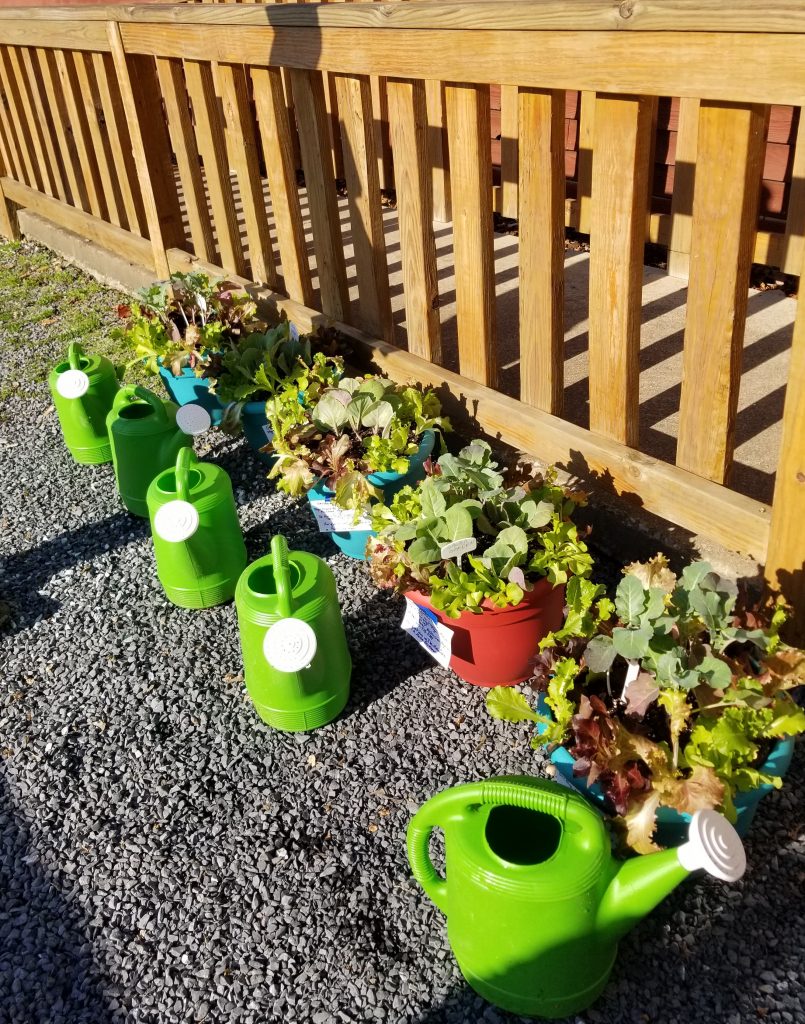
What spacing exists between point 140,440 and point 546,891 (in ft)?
7.63

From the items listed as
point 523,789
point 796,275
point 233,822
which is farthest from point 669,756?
point 796,275

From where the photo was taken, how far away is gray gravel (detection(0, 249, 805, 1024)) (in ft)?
6.04

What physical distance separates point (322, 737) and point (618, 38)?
6.30 feet

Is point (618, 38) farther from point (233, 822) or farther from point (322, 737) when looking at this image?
point (233, 822)

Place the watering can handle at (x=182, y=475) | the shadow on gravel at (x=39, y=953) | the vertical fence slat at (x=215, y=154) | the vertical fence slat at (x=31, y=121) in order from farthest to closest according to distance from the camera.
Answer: the vertical fence slat at (x=31, y=121)
the vertical fence slat at (x=215, y=154)
the watering can handle at (x=182, y=475)
the shadow on gravel at (x=39, y=953)

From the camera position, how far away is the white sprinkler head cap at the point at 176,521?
2.69m

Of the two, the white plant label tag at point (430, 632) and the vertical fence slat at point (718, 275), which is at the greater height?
the vertical fence slat at point (718, 275)

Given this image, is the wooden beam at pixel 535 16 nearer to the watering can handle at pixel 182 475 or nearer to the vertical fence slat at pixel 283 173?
the vertical fence slat at pixel 283 173

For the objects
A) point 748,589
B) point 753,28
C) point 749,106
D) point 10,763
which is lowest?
point 10,763

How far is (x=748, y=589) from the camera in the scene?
2.42m

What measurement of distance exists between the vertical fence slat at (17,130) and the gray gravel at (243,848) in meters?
4.61

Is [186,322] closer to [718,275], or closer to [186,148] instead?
[186,148]

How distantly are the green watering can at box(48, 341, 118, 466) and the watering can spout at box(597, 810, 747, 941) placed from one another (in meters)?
2.83

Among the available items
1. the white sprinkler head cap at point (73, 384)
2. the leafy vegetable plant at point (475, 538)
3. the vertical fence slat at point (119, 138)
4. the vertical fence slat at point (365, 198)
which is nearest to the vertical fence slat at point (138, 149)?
the vertical fence slat at point (119, 138)
